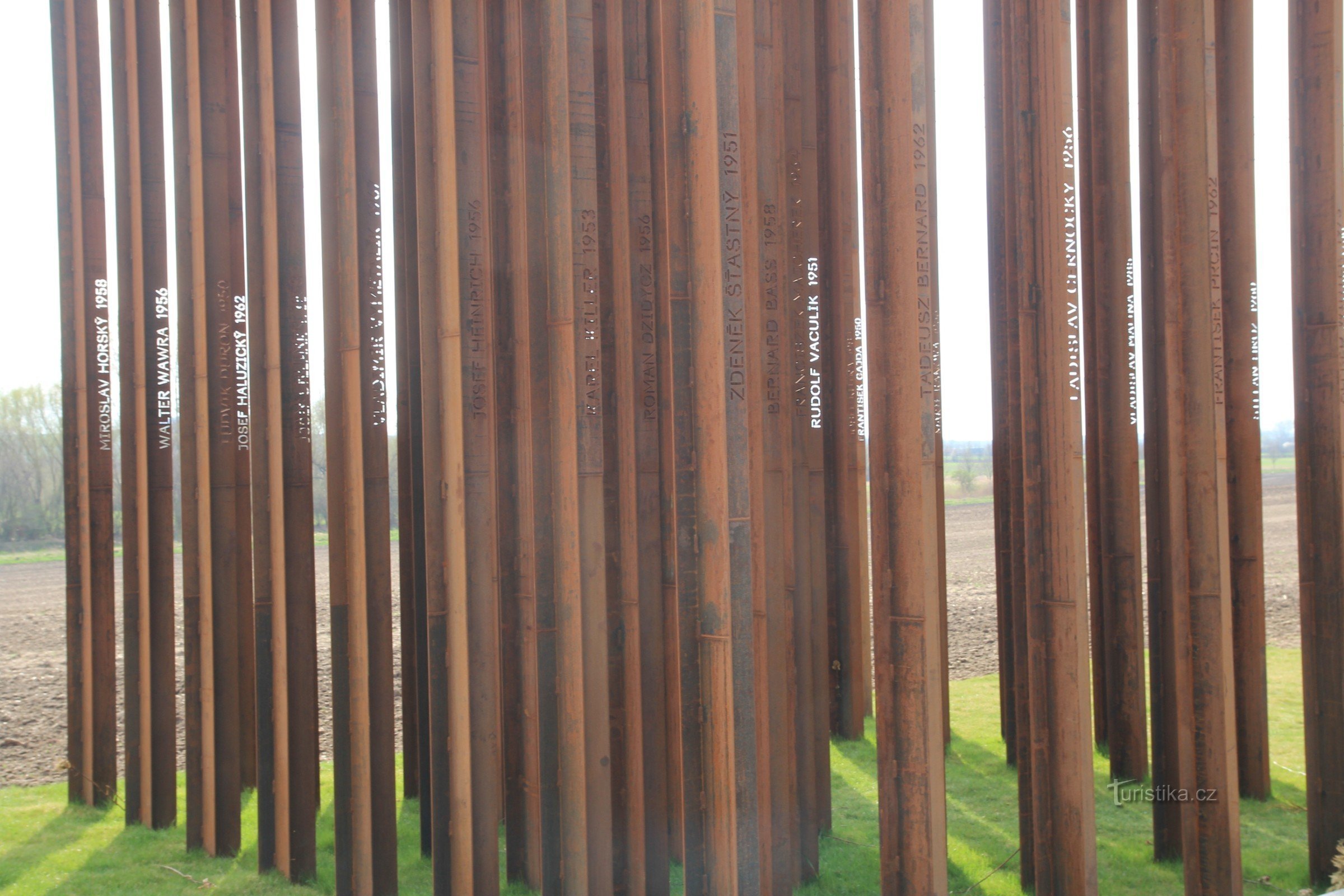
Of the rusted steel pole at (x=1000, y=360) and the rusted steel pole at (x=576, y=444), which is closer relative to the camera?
the rusted steel pole at (x=576, y=444)

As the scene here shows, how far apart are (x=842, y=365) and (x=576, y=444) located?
223 centimetres

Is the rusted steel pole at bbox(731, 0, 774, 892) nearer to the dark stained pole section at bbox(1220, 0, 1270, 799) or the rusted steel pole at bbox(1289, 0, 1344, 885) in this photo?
the dark stained pole section at bbox(1220, 0, 1270, 799)

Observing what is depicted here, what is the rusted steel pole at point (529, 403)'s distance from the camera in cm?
338

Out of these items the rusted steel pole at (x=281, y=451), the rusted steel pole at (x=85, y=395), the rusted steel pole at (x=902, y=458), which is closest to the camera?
the rusted steel pole at (x=902, y=458)

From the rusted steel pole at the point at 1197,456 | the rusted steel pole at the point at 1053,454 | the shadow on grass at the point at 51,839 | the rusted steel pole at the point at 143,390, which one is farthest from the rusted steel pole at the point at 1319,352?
the shadow on grass at the point at 51,839

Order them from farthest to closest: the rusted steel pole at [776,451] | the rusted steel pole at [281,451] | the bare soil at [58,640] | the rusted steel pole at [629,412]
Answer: the bare soil at [58,640] < the rusted steel pole at [281,451] < the rusted steel pole at [629,412] < the rusted steel pole at [776,451]

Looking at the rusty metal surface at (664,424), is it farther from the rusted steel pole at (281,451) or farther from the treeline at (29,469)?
the treeline at (29,469)

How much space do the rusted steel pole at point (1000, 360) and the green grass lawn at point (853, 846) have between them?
45 cm

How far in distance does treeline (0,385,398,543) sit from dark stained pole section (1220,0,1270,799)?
46.2 feet

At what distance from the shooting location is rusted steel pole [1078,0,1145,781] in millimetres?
3764

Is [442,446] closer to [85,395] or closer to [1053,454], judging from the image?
[1053,454]

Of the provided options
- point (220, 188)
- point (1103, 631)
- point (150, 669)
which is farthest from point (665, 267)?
point (150, 669)

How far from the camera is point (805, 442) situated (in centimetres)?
390

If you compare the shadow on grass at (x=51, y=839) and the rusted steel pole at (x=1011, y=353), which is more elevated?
the rusted steel pole at (x=1011, y=353)
